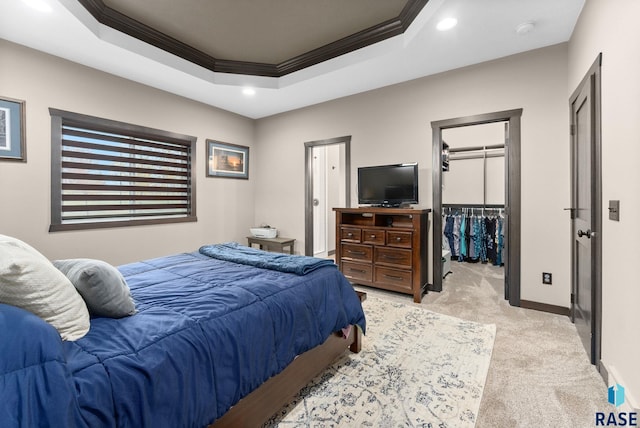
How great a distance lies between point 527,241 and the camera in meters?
3.04

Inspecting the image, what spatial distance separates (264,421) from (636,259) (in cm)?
198

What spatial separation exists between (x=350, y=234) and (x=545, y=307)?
2.15m

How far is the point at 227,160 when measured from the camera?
481 cm

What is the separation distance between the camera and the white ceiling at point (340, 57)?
2.39 metres

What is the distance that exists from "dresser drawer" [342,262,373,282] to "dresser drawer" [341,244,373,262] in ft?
0.25

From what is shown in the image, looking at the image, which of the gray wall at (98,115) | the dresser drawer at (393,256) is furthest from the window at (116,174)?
the dresser drawer at (393,256)

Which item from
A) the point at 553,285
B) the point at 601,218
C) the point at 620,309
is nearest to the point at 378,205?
the point at 553,285

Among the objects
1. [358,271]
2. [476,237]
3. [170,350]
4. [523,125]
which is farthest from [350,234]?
[170,350]

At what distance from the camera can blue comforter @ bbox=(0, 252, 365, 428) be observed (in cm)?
78

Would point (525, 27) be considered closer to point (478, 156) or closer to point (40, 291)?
point (478, 156)

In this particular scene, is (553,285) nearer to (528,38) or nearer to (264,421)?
(528,38)

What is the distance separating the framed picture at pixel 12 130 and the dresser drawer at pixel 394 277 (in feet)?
12.5

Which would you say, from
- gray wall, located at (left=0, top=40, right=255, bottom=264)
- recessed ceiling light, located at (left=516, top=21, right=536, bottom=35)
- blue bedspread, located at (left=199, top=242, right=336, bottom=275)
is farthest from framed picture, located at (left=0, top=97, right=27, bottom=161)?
recessed ceiling light, located at (left=516, top=21, right=536, bottom=35)

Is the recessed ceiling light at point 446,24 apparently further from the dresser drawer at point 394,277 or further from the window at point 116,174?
the window at point 116,174
